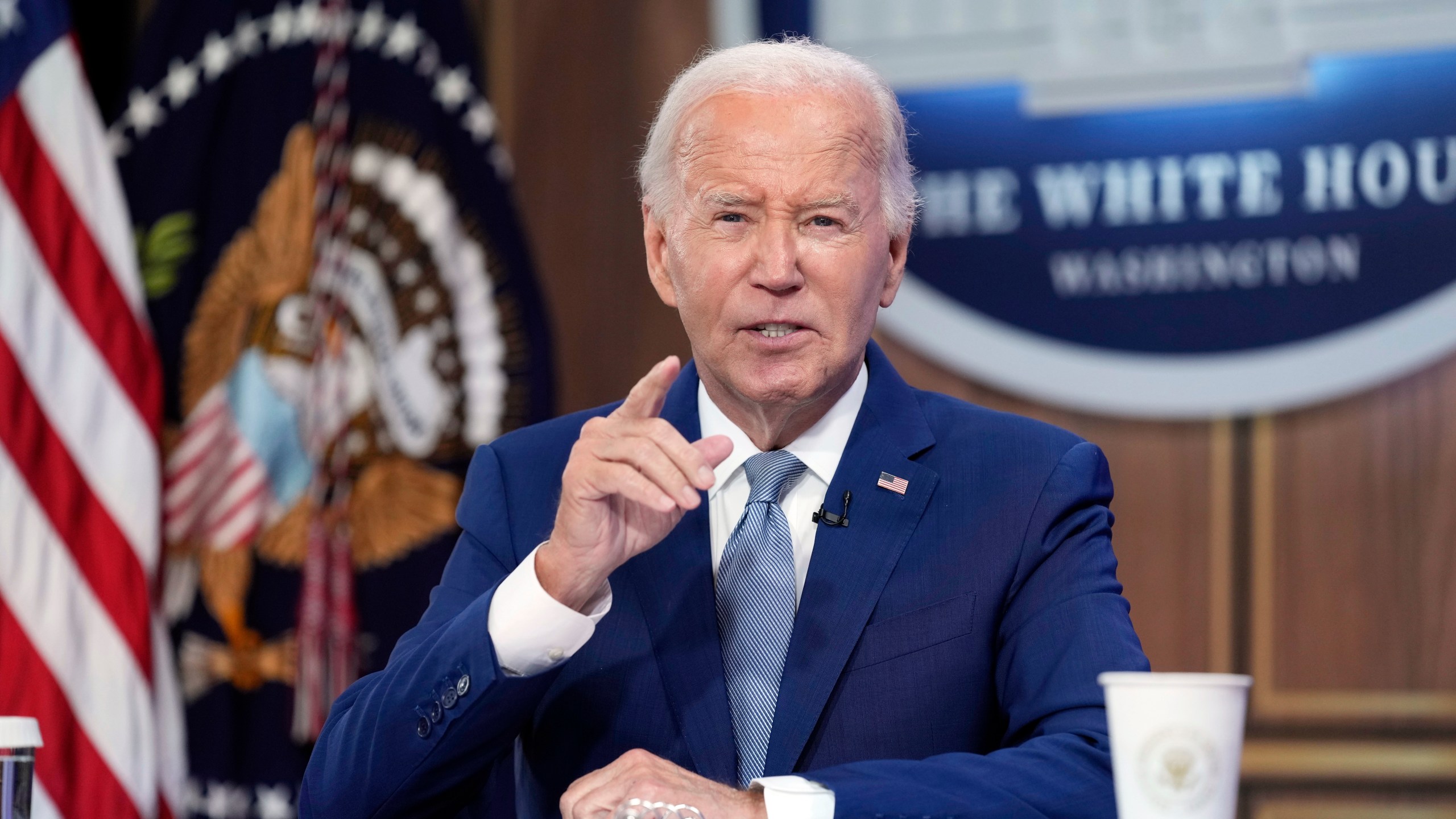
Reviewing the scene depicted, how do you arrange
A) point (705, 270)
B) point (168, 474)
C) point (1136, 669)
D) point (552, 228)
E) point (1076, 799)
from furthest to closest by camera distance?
point (552, 228) < point (168, 474) < point (705, 270) < point (1136, 669) < point (1076, 799)

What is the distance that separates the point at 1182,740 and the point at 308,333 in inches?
104

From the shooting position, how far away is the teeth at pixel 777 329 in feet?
5.60

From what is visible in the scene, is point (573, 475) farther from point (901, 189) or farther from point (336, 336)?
point (336, 336)

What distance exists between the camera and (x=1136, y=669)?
61.9 inches

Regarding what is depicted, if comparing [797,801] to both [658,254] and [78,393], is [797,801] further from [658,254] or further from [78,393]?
[78,393]

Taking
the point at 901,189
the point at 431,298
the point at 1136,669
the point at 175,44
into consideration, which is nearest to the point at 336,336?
the point at 431,298

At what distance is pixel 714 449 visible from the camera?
141 cm

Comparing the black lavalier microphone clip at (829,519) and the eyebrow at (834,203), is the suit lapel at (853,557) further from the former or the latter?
the eyebrow at (834,203)

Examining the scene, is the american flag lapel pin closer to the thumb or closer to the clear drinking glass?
the thumb

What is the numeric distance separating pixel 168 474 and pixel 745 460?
1.92 meters

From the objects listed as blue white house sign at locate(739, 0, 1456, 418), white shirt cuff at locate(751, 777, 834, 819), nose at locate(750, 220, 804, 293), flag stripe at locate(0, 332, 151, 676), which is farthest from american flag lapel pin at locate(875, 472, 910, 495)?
flag stripe at locate(0, 332, 151, 676)

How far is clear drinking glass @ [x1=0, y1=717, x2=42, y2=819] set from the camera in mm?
1391

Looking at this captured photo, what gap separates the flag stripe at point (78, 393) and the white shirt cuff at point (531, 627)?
181 centimetres

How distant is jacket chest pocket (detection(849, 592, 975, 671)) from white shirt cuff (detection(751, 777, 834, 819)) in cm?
33
